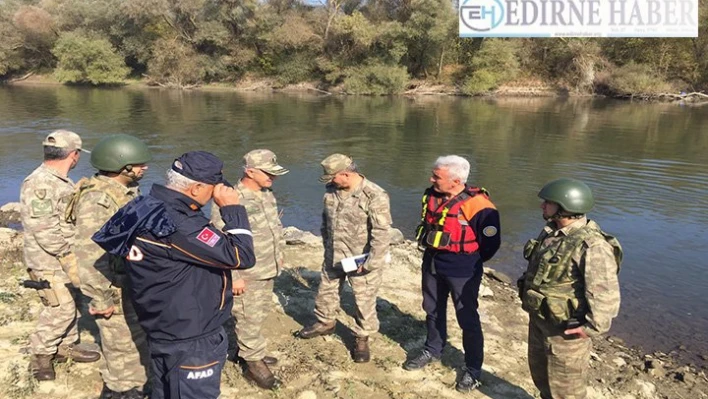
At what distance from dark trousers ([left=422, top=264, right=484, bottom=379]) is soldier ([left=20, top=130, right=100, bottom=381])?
10.5 feet

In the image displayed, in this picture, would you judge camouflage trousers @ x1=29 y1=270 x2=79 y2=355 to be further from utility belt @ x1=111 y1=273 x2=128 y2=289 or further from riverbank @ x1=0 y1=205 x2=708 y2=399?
utility belt @ x1=111 y1=273 x2=128 y2=289

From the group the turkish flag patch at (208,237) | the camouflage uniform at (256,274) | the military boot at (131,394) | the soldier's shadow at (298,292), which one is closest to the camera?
the turkish flag patch at (208,237)

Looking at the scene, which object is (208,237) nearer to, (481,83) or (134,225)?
(134,225)

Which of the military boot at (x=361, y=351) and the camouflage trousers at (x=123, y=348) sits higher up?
the camouflage trousers at (x=123, y=348)

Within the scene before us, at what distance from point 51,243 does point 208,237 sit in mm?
2513

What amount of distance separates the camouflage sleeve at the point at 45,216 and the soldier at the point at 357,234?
7.92ft

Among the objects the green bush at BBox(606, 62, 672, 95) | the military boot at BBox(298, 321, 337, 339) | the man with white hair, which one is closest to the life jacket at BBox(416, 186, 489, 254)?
the man with white hair

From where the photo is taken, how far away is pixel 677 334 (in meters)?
7.27

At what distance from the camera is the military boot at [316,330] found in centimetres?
570

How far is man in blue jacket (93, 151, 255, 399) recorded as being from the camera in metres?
3.01

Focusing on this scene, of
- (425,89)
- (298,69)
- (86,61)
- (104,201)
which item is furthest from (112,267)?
(86,61)

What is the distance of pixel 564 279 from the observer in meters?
3.91

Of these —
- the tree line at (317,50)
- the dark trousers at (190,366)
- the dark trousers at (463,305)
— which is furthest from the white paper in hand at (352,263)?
the tree line at (317,50)

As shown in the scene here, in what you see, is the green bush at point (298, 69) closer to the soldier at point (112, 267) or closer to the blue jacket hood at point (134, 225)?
the soldier at point (112, 267)
